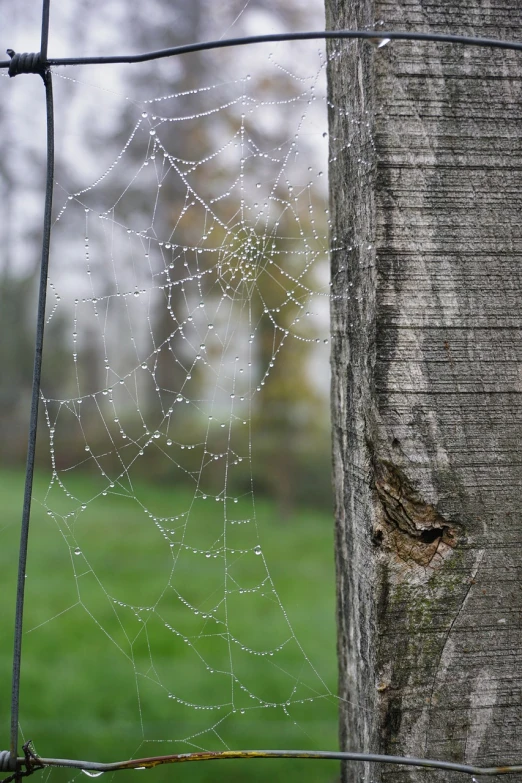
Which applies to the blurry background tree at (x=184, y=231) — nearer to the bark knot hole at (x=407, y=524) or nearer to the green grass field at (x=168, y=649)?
the green grass field at (x=168, y=649)

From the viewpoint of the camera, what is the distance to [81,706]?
11.5 feet

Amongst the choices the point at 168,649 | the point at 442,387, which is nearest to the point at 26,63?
the point at 442,387

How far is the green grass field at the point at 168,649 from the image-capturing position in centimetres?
320

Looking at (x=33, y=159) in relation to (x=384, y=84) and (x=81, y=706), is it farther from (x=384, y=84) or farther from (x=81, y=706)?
(x=384, y=84)

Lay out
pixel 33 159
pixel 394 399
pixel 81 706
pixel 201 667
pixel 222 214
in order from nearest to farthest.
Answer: pixel 394 399
pixel 81 706
pixel 201 667
pixel 222 214
pixel 33 159

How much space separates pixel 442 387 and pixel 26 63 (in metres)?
0.80

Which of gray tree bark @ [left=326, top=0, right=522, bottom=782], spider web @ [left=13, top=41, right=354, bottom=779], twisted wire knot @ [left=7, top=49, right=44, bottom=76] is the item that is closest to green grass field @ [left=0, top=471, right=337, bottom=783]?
spider web @ [left=13, top=41, right=354, bottom=779]

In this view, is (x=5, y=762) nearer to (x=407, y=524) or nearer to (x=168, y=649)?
(x=407, y=524)

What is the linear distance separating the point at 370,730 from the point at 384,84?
0.89 meters

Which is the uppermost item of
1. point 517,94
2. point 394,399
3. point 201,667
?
point 517,94

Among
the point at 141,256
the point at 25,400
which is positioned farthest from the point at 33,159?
the point at 25,400

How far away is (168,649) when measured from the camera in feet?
13.7

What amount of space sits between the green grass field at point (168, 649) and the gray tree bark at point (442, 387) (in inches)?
19.2

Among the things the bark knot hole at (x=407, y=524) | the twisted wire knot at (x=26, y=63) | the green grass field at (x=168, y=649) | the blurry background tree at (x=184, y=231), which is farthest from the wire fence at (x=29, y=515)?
the blurry background tree at (x=184, y=231)
